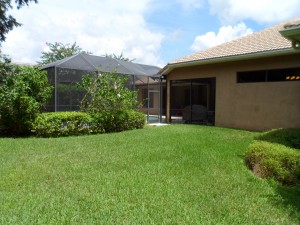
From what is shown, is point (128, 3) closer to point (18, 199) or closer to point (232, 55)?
point (232, 55)

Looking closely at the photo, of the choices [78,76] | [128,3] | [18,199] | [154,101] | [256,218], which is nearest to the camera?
[256,218]

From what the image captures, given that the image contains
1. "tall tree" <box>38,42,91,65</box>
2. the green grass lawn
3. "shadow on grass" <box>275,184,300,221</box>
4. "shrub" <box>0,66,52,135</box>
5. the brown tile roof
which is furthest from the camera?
"tall tree" <box>38,42,91,65</box>

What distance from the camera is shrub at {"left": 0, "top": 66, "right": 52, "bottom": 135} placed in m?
11.3

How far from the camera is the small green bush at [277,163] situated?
5.52 metres

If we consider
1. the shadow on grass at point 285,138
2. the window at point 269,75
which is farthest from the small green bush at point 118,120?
the shadow on grass at point 285,138

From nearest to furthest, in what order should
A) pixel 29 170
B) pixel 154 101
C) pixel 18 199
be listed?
pixel 18 199 < pixel 29 170 < pixel 154 101

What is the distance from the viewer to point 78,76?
16.2m

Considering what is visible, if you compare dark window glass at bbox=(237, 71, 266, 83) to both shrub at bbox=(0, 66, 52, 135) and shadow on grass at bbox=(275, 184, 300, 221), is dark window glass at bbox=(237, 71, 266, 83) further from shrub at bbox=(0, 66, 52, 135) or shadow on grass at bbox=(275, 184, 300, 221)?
shrub at bbox=(0, 66, 52, 135)

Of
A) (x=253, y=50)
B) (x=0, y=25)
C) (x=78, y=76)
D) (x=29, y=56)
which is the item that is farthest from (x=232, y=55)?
(x=29, y=56)

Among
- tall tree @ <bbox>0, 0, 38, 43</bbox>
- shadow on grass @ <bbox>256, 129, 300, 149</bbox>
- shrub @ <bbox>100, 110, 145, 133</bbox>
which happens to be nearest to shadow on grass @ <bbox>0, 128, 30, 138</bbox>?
shrub @ <bbox>100, 110, 145, 133</bbox>

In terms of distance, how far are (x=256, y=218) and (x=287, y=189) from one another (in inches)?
64.7

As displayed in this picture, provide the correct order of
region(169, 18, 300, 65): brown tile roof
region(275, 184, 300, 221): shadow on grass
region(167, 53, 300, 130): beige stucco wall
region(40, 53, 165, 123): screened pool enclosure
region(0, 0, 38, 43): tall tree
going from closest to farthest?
region(275, 184, 300, 221): shadow on grass, region(167, 53, 300, 130): beige stucco wall, region(169, 18, 300, 65): brown tile roof, region(40, 53, 165, 123): screened pool enclosure, region(0, 0, 38, 43): tall tree

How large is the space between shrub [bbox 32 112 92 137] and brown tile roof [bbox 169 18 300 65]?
6624 millimetres

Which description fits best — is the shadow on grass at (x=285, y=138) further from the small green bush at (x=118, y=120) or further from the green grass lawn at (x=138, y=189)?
the small green bush at (x=118, y=120)
